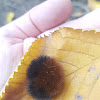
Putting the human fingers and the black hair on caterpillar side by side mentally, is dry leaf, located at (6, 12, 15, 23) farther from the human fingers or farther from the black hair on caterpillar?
the black hair on caterpillar

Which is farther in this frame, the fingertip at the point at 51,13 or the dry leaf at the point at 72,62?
the fingertip at the point at 51,13

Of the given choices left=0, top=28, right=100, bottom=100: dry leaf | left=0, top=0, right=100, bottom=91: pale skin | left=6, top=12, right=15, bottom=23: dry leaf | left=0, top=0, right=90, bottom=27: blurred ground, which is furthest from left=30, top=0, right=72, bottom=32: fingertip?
left=6, top=12, right=15, bottom=23: dry leaf

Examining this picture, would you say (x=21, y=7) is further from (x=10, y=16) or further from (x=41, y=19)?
(x=41, y=19)

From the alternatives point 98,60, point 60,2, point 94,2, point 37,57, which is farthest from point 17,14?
point 98,60

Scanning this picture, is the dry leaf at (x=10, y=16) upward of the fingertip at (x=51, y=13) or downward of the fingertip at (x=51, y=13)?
downward

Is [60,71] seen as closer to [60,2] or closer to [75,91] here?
[75,91]

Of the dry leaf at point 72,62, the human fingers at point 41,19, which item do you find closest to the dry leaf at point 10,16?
the human fingers at point 41,19

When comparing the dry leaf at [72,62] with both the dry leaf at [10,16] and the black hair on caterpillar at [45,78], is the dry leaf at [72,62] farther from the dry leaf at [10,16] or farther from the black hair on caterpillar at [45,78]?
the dry leaf at [10,16]
